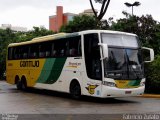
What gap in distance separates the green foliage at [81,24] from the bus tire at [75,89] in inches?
559

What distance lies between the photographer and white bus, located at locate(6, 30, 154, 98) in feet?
59.7

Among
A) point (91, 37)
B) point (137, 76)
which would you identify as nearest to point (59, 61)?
point (91, 37)

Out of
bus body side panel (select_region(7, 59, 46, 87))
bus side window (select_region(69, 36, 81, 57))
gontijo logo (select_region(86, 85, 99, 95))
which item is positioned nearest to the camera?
gontijo logo (select_region(86, 85, 99, 95))

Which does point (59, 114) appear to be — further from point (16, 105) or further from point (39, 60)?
point (39, 60)

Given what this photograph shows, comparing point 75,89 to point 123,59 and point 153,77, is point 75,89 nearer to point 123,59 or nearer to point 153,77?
point 123,59

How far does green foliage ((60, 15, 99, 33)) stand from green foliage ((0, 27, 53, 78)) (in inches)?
360

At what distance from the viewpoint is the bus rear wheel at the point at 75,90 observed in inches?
792

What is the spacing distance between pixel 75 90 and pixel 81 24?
1536 cm

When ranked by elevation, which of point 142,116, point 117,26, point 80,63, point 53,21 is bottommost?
point 142,116

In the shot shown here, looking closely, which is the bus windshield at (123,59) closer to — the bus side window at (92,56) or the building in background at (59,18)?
the bus side window at (92,56)

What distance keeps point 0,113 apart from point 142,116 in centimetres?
479

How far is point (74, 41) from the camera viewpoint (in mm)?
20469

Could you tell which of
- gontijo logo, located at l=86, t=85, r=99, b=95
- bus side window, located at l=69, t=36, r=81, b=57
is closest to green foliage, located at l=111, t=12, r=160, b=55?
bus side window, located at l=69, t=36, r=81, b=57

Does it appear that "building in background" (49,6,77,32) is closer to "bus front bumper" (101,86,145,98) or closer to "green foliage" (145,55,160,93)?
"green foliage" (145,55,160,93)
